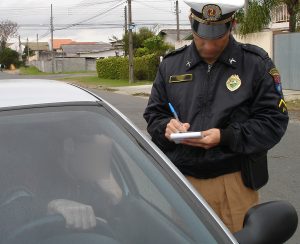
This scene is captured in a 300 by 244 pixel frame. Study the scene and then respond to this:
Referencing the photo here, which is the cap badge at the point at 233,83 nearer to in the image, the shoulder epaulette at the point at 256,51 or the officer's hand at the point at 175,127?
the shoulder epaulette at the point at 256,51

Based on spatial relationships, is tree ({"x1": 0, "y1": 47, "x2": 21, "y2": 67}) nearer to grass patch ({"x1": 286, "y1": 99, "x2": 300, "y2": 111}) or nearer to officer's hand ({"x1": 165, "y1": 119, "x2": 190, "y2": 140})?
grass patch ({"x1": 286, "y1": 99, "x2": 300, "y2": 111})

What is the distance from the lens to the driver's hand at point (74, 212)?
2076 millimetres

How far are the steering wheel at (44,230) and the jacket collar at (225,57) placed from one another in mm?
1027

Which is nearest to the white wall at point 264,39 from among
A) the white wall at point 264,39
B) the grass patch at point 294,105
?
the white wall at point 264,39

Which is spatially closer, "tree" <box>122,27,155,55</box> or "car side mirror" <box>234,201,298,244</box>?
"car side mirror" <box>234,201,298,244</box>

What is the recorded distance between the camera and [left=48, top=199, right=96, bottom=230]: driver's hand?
2.08 metres

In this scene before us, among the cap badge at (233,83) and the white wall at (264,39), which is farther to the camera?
the white wall at (264,39)

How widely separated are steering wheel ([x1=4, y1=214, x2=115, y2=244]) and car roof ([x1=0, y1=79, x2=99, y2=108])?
23.9 inches

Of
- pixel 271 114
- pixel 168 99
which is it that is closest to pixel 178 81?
pixel 168 99

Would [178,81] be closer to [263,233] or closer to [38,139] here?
[38,139]

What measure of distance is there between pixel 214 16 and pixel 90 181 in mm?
973

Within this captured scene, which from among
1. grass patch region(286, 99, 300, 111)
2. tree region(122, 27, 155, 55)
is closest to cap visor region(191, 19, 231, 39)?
grass patch region(286, 99, 300, 111)

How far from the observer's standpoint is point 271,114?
2656 millimetres

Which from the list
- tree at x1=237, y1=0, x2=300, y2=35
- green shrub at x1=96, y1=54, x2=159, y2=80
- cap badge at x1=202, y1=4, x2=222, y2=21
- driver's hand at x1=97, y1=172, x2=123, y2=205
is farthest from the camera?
green shrub at x1=96, y1=54, x2=159, y2=80
